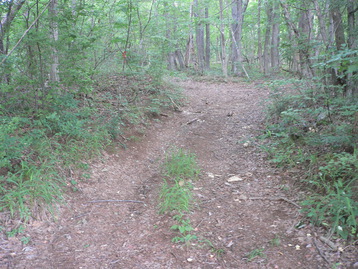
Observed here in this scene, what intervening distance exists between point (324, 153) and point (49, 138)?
190 inches

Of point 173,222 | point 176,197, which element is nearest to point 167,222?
point 173,222

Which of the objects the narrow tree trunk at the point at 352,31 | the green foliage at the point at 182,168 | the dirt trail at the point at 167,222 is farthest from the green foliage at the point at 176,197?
the narrow tree trunk at the point at 352,31

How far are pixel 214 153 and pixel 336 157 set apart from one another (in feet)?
8.30

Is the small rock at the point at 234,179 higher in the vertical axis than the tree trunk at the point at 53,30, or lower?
lower

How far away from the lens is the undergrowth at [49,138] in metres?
3.55

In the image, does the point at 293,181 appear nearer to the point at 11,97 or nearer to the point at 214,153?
the point at 214,153

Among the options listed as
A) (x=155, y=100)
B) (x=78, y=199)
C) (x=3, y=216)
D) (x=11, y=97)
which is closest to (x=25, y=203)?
(x=3, y=216)

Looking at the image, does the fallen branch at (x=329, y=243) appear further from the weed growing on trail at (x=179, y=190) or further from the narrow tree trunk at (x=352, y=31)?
the narrow tree trunk at (x=352, y=31)

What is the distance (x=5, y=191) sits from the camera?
134 inches

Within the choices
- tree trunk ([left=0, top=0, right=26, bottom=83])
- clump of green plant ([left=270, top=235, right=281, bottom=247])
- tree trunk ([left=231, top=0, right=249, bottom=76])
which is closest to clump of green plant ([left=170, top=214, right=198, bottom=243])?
clump of green plant ([left=270, top=235, right=281, bottom=247])

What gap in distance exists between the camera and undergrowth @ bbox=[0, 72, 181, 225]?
3.55 metres

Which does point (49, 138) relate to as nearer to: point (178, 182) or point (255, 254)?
point (178, 182)

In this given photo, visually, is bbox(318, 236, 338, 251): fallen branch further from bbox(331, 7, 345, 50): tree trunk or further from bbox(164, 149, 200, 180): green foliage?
bbox(331, 7, 345, 50): tree trunk

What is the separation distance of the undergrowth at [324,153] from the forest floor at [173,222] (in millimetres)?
244
